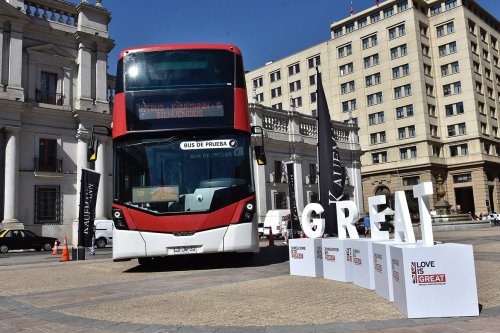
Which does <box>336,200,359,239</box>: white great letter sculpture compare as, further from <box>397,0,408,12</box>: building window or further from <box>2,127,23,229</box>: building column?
<box>397,0,408,12</box>: building window

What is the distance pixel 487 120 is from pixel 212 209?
61.0m

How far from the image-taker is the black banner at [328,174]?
36.5 ft

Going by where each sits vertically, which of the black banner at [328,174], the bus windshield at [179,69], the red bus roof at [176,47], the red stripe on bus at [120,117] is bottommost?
the black banner at [328,174]

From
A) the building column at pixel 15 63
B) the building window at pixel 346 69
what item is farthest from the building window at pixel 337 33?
the building column at pixel 15 63

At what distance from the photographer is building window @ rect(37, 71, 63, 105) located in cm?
2934

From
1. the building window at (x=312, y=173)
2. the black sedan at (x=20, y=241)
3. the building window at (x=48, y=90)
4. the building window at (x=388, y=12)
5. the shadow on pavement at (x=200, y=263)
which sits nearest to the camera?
the shadow on pavement at (x=200, y=263)

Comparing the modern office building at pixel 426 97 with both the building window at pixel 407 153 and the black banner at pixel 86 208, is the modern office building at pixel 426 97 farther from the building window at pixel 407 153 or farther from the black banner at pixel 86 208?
the black banner at pixel 86 208

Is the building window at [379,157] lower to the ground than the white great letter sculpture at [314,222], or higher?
higher

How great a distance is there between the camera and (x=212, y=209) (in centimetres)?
1008

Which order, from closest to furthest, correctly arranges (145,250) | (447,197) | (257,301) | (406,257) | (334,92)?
(406,257), (257,301), (145,250), (447,197), (334,92)

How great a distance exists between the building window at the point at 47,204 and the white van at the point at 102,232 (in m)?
2.78

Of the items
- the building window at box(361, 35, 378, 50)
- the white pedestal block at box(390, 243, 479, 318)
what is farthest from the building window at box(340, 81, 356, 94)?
the white pedestal block at box(390, 243, 479, 318)

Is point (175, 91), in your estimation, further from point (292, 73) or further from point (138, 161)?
point (292, 73)

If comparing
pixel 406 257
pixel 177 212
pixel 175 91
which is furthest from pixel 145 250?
pixel 406 257
